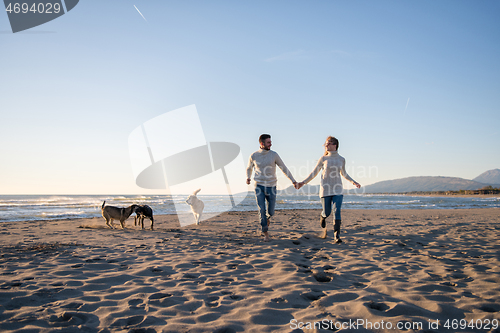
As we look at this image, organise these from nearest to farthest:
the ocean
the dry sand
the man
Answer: the dry sand → the man → the ocean

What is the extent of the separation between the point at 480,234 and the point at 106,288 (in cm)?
845

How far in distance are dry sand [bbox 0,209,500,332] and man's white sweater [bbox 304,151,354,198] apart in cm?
128

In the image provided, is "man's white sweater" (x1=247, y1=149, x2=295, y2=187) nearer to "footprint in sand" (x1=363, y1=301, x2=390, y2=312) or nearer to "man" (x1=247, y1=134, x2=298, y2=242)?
"man" (x1=247, y1=134, x2=298, y2=242)

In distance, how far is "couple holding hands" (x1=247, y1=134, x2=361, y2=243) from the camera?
219 inches

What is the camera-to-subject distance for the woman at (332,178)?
544 cm

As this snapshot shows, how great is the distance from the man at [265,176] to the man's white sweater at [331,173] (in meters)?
0.81

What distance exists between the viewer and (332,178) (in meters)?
5.54

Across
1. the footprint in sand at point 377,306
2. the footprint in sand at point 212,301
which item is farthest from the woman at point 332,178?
the footprint in sand at point 212,301

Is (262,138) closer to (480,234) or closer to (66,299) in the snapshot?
(66,299)

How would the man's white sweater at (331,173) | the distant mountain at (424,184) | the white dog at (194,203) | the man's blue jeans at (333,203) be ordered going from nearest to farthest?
the man's blue jeans at (333,203)
the man's white sweater at (331,173)
the white dog at (194,203)
the distant mountain at (424,184)

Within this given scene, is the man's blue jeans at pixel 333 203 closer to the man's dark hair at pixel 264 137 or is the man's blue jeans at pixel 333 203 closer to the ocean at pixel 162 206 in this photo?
the man's dark hair at pixel 264 137

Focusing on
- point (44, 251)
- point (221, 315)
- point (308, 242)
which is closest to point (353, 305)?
point (221, 315)

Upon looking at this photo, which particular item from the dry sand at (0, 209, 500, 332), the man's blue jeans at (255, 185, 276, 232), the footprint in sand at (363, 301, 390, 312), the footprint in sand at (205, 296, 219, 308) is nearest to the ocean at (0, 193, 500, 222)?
the man's blue jeans at (255, 185, 276, 232)

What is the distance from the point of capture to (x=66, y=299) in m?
2.47
